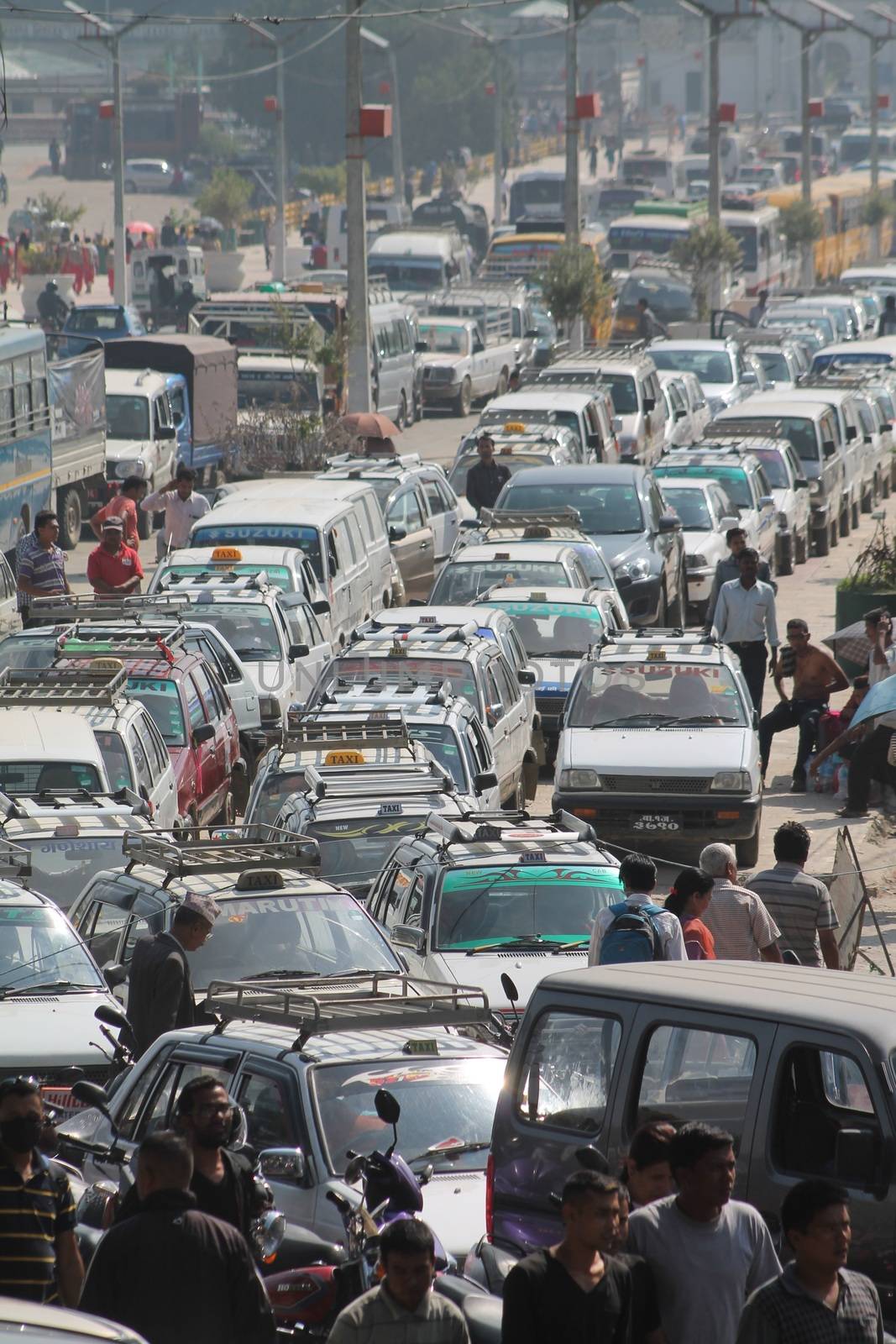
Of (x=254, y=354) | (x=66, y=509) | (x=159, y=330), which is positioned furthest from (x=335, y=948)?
(x=159, y=330)

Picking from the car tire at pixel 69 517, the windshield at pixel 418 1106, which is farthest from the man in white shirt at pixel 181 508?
the windshield at pixel 418 1106

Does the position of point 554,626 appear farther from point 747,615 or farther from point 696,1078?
point 696,1078

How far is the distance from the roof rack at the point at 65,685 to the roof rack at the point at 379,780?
6.49ft

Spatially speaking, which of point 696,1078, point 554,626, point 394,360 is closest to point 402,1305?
point 696,1078

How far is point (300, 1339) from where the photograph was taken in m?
6.97

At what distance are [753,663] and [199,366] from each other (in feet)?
55.4

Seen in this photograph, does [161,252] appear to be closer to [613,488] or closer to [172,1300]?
[613,488]

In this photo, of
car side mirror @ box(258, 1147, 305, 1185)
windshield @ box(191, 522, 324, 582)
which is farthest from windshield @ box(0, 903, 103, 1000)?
windshield @ box(191, 522, 324, 582)

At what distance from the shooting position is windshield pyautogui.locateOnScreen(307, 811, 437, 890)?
1273 centimetres

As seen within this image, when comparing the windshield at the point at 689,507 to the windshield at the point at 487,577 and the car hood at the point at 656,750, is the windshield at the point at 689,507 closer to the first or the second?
the windshield at the point at 487,577

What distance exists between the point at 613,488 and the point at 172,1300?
61.5ft

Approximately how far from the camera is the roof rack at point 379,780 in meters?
13.2

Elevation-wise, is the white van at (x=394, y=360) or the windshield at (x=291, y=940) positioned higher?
the white van at (x=394, y=360)

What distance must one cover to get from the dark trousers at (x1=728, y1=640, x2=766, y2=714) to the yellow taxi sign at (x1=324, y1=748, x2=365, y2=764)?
5.15 m
